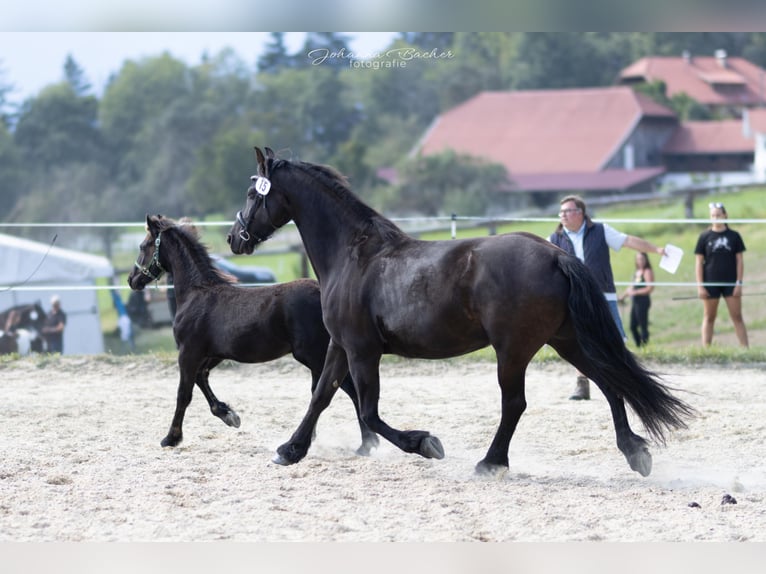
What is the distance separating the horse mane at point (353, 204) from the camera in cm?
589

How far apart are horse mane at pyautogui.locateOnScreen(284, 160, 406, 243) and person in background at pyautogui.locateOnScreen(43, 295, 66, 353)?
892 cm

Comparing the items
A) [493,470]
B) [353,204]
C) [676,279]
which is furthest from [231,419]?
[676,279]

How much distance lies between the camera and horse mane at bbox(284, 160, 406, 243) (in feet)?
19.3

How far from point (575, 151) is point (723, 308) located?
36.8m

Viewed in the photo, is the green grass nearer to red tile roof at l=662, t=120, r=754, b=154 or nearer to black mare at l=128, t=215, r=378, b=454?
black mare at l=128, t=215, r=378, b=454

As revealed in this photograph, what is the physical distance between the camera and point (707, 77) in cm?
6256

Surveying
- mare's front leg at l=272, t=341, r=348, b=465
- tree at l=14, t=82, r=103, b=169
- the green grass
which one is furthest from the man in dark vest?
tree at l=14, t=82, r=103, b=169

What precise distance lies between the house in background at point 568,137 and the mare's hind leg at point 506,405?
47.3 meters

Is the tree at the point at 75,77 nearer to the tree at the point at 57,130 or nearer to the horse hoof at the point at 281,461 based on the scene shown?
the tree at the point at 57,130

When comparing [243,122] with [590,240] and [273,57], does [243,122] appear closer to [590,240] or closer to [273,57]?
[273,57]

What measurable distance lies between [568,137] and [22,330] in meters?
46.4

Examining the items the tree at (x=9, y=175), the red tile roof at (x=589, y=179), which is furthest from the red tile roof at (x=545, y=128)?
the tree at (x=9, y=175)

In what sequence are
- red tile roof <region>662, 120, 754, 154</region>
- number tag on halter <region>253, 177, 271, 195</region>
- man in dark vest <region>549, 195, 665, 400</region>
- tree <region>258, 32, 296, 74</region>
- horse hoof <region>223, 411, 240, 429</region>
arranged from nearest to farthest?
number tag on halter <region>253, 177, 271, 195</region> → horse hoof <region>223, 411, 240, 429</region> → man in dark vest <region>549, 195, 665, 400</region> → red tile roof <region>662, 120, 754, 154</region> → tree <region>258, 32, 296, 74</region>

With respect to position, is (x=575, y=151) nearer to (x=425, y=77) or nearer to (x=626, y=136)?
(x=626, y=136)
